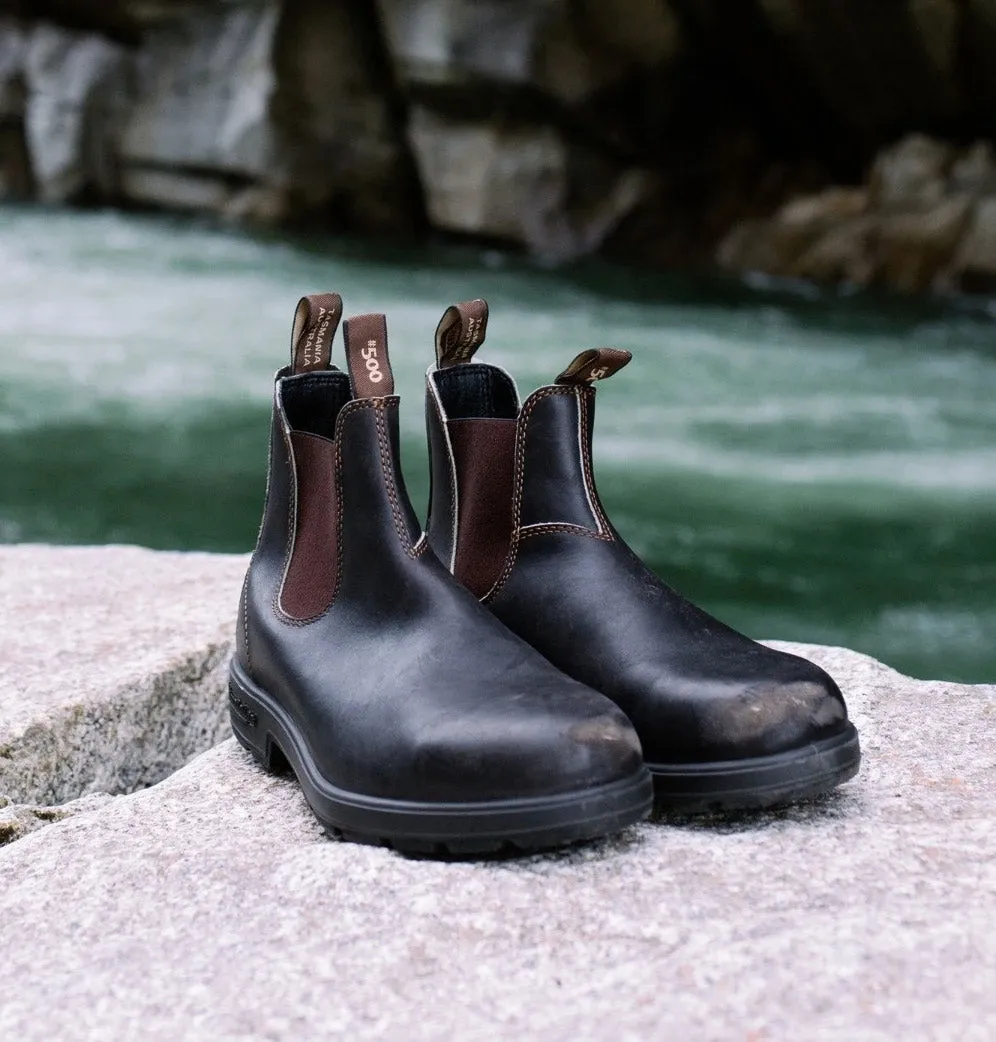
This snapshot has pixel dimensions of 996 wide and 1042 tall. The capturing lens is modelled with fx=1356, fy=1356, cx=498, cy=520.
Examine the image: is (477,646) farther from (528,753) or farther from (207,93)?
(207,93)

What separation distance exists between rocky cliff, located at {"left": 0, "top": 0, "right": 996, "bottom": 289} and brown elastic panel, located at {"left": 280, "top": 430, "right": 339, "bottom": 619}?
860 centimetres

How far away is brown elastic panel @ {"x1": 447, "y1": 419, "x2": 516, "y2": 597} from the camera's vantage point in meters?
1.38

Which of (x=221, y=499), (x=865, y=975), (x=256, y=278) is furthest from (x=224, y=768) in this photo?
(x=256, y=278)

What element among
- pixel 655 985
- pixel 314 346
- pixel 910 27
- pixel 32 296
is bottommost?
pixel 32 296

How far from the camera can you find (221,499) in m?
4.41

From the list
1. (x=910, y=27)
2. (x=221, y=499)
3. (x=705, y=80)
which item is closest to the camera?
(x=221, y=499)

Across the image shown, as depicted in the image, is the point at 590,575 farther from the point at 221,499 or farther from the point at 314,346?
the point at 221,499

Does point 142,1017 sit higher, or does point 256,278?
point 142,1017

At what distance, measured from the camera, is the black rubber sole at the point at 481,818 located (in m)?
1.08

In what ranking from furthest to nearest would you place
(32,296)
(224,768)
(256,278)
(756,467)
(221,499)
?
(256,278) < (32,296) < (756,467) < (221,499) < (224,768)

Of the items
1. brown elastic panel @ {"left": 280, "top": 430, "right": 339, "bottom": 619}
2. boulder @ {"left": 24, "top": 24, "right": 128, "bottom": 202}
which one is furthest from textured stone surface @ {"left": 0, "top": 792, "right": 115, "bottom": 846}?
boulder @ {"left": 24, "top": 24, "right": 128, "bottom": 202}

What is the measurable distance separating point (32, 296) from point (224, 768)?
6567 millimetres

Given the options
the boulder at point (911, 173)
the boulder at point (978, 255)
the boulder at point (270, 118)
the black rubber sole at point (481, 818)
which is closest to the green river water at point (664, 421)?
the boulder at point (978, 255)

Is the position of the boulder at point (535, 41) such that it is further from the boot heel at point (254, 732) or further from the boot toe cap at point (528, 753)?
the boot toe cap at point (528, 753)
